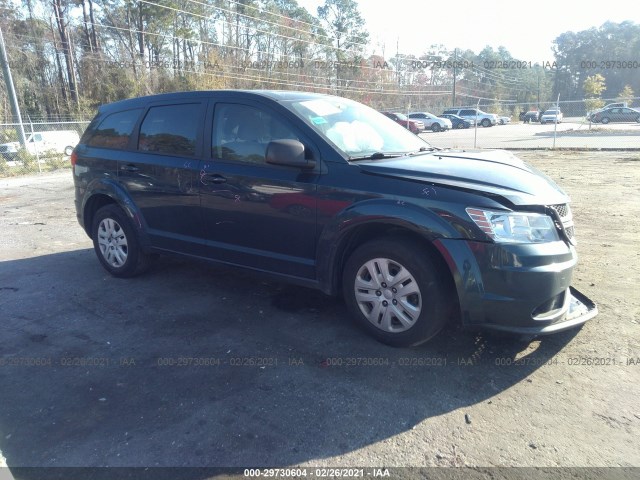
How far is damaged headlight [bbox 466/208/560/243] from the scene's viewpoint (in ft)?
9.91

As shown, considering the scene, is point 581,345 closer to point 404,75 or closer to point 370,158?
point 370,158

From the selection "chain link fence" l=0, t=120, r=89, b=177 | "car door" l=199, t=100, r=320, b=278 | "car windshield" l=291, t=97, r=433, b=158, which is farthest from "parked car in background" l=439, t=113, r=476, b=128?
"car door" l=199, t=100, r=320, b=278

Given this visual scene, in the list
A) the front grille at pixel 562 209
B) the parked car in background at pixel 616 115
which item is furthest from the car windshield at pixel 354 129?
the parked car in background at pixel 616 115

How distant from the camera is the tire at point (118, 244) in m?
5.06

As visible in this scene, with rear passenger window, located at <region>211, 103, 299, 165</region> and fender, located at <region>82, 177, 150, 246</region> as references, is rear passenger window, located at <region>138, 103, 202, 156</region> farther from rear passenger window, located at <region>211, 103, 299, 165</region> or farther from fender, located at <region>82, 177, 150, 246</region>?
fender, located at <region>82, 177, 150, 246</region>

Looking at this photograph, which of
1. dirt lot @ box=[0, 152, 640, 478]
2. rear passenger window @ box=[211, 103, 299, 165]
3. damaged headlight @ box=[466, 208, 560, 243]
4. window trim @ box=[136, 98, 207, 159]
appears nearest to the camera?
dirt lot @ box=[0, 152, 640, 478]

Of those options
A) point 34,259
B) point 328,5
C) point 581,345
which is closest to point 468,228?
point 581,345

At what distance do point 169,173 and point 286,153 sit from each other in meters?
1.54

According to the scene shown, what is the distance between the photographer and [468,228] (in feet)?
10.1

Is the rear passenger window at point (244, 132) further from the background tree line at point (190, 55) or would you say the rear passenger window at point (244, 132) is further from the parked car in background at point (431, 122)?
Result: the parked car in background at point (431, 122)

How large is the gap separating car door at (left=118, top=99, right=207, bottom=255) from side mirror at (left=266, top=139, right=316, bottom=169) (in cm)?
104

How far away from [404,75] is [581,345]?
66.5 m

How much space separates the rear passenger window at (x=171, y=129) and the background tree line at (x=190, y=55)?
28231 millimetres

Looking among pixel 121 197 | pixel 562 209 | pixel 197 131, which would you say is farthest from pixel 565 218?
pixel 121 197
